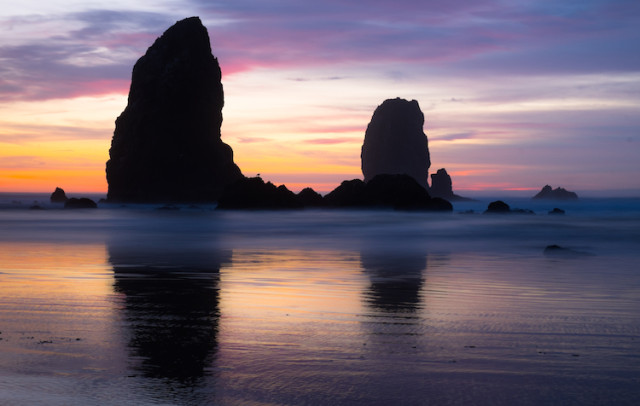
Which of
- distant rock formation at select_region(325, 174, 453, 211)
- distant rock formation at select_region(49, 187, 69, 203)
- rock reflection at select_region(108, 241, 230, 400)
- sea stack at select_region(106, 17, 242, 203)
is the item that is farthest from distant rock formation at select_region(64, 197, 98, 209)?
rock reflection at select_region(108, 241, 230, 400)

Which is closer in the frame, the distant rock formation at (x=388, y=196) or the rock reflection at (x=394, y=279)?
the rock reflection at (x=394, y=279)

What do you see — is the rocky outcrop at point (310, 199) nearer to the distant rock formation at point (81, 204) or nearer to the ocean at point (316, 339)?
the distant rock formation at point (81, 204)

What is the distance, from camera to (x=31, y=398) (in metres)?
6.34

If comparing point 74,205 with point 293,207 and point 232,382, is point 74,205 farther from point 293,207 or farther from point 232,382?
point 232,382

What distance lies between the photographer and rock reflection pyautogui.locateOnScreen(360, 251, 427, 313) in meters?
13.3

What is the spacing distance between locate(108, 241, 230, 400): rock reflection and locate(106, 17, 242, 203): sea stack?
13081 cm

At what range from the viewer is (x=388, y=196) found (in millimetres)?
119750

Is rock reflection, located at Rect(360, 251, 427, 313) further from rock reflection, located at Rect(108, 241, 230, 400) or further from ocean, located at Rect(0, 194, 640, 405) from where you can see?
rock reflection, located at Rect(108, 241, 230, 400)

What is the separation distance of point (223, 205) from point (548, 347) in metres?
111

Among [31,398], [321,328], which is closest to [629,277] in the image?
[321,328]

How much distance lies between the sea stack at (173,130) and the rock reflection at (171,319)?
13081 cm

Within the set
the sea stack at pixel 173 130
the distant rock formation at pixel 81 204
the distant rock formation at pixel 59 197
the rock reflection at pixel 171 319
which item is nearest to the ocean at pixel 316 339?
the rock reflection at pixel 171 319

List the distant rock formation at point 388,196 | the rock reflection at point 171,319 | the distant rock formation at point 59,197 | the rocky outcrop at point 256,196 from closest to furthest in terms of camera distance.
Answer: the rock reflection at point 171,319
the rocky outcrop at point 256,196
the distant rock formation at point 388,196
the distant rock formation at point 59,197

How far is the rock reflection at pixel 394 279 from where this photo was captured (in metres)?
13.3
